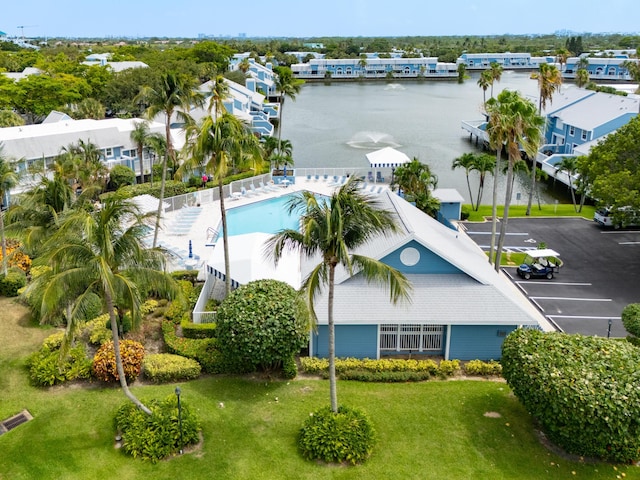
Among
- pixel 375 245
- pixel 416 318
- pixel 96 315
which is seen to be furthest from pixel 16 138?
pixel 416 318

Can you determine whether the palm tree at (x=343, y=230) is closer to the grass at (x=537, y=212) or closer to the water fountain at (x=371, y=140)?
the grass at (x=537, y=212)

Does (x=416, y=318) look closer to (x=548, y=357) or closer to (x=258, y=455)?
(x=548, y=357)

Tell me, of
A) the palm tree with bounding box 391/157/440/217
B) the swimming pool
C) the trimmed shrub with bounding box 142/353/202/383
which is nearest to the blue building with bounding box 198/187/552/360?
the trimmed shrub with bounding box 142/353/202/383

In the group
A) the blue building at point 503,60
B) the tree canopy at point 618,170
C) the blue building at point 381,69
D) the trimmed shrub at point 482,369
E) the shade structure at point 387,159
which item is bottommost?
the trimmed shrub at point 482,369

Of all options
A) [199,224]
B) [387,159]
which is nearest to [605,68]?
[387,159]

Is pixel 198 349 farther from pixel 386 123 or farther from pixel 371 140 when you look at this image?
pixel 386 123

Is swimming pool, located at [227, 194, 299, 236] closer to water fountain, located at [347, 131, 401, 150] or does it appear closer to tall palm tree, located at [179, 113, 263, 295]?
tall palm tree, located at [179, 113, 263, 295]

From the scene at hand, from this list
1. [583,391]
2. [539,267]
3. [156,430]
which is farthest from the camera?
[539,267]

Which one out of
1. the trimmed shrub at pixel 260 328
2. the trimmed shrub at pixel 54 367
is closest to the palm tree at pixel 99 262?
the trimmed shrub at pixel 260 328
